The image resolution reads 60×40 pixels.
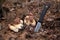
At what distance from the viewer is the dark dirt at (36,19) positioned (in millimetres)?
2041

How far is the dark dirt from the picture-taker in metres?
2.04

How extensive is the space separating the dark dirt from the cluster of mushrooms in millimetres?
43

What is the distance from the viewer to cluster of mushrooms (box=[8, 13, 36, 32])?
2.08 meters

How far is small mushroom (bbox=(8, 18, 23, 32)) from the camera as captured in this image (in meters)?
2.08

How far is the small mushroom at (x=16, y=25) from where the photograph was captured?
2.08 meters

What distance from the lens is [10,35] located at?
2.06m

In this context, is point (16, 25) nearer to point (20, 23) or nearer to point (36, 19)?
point (20, 23)

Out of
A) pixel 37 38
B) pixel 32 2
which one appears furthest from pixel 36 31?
pixel 32 2

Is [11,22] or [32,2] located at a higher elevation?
[32,2]

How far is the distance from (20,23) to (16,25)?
0.05 m

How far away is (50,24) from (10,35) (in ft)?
1.48

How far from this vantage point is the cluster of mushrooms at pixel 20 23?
6.83 ft

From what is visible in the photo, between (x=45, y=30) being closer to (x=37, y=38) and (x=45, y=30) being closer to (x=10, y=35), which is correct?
(x=37, y=38)

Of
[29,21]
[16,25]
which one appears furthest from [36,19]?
[16,25]
